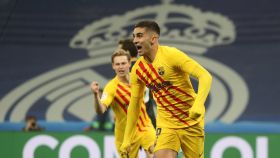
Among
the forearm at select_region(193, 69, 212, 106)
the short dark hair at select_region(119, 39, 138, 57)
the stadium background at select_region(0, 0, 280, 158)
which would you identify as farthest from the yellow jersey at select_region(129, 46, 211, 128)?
the stadium background at select_region(0, 0, 280, 158)

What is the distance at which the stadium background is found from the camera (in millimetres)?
13352

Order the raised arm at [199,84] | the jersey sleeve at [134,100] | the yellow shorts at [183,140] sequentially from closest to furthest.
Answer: the raised arm at [199,84], the yellow shorts at [183,140], the jersey sleeve at [134,100]

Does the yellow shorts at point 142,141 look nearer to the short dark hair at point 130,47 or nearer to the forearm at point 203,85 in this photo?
the short dark hair at point 130,47

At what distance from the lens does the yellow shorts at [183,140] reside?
628cm

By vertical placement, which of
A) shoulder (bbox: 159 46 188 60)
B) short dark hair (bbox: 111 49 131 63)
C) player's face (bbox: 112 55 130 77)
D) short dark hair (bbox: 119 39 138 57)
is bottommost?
shoulder (bbox: 159 46 188 60)

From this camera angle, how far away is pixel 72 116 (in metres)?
13.5

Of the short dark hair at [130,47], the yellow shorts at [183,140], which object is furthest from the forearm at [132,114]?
the short dark hair at [130,47]

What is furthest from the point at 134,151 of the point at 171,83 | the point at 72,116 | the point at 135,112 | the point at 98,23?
the point at 98,23

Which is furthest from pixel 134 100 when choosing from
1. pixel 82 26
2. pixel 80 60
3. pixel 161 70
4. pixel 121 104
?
pixel 82 26

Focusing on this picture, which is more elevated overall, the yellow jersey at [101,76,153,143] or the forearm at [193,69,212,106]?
the yellow jersey at [101,76,153,143]

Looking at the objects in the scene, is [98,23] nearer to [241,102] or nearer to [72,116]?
[72,116]

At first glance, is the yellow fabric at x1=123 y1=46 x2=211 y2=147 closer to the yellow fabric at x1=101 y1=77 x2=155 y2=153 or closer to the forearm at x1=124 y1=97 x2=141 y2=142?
the forearm at x1=124 y1=97 x2=141 y2=142

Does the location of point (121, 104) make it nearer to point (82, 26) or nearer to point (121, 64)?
point (121, 64)

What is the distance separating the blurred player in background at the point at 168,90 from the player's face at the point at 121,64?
1.04 meters
